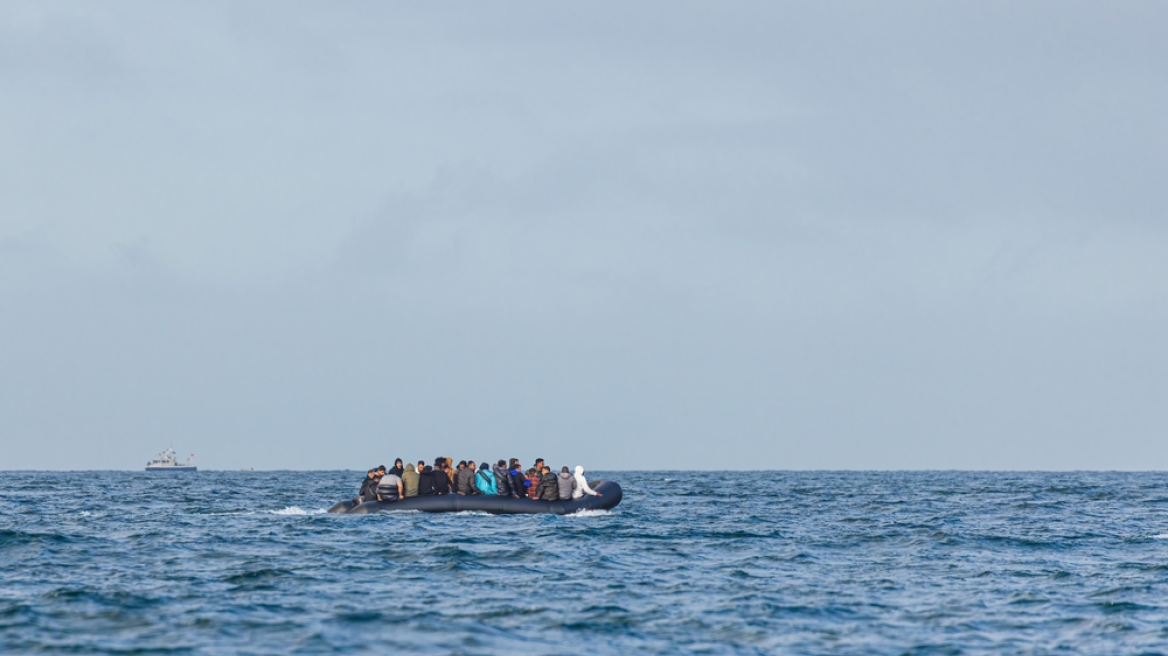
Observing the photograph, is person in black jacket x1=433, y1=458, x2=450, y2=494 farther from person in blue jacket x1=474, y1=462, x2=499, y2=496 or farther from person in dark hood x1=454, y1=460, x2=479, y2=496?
person in blue jacket x1=474, y1=462, x2=499, y2=496

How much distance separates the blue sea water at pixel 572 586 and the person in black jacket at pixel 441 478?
153cm

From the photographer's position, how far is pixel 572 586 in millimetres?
23125

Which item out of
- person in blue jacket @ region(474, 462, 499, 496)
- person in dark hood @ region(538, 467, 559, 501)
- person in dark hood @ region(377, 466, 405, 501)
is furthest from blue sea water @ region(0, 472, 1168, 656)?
person in blue jacket @ region(474, 462, 499, 496)

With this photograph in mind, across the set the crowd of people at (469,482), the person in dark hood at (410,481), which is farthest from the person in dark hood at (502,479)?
the person in dark hood at (410,481)

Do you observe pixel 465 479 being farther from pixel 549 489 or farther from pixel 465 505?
pixel 549 489

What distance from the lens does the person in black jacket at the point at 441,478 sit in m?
39.0

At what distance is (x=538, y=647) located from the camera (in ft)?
57.1

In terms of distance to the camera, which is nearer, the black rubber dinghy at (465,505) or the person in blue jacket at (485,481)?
the black rubber dinghy at (465,505)

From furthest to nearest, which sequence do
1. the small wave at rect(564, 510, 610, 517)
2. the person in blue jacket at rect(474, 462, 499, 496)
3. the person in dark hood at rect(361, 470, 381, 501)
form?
the person in blue jacket at rect(474, 462, 499, 496)
the small wave at rect(564, 510, 610, 517)
the person in dark hood at rect(361, 470, 381, 501)

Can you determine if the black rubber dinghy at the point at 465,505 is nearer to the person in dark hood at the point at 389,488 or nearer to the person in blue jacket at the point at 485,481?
the person in dark hood at the point at 389,488

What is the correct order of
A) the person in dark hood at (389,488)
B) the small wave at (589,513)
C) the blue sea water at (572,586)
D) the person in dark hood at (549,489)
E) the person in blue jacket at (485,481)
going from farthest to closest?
the person in blue jacket at (485,481) → the small wave at (589,513) → the person in dark hood at (549,489) → the person in dark hood at (389,488) → the blue sea water at (572,586)

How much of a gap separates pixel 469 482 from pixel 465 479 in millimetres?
146

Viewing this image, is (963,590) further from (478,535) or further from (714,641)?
(478,535)

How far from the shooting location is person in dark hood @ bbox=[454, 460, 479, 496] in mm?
38969
